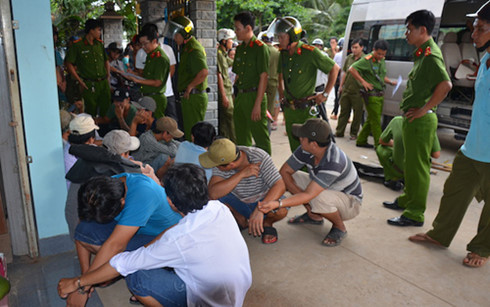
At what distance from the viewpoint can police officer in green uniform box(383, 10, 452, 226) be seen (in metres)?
3.34

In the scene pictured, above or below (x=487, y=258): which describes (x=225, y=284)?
above

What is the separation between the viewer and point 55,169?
299cm

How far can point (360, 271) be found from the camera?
293cm

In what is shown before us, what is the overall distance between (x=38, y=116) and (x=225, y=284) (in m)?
1.89

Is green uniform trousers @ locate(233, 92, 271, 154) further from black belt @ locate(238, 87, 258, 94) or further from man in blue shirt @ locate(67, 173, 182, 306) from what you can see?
man in blue shirt @ locate(67, 173, 182, 306)

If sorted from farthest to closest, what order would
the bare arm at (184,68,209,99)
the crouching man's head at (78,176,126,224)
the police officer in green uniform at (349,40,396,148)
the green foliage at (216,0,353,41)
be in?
the green foliage at (216,0,353,41)
the police officer in green uniform at (349,40,396,148)
the bare arm at (184,68,209,99)
the crouching man's head at (78,176,126,224)

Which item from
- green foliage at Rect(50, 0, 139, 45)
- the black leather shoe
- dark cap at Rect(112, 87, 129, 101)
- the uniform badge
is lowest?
the black leather shoe

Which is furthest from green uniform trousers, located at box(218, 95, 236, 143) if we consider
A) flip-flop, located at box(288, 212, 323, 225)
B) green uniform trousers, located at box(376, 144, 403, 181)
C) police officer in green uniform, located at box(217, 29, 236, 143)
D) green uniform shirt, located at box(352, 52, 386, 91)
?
flip-flop, located at box(288, 212, 323, 225)

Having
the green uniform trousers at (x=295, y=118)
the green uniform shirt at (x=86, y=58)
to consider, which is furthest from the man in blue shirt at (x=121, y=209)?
the green uniform shirt at (x=86, y=58)

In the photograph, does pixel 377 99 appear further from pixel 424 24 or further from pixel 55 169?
pixel 55 169

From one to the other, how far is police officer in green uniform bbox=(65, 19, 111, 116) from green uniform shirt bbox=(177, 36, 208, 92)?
1.52 m

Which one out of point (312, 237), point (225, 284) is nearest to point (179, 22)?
point (312, 237)

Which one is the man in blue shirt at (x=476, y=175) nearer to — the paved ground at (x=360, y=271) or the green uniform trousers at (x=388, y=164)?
the paved ground at (x=360, y=271)

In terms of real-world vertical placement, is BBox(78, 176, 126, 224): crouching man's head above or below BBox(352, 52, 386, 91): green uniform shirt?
below
